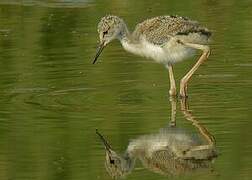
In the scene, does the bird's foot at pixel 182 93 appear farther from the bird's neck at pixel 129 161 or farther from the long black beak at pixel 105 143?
the bird's neck at pixel 129 161

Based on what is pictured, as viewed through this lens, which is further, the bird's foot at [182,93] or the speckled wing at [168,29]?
the bird's foot at [182,93]

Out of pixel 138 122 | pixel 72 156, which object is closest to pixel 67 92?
pixel 138 122

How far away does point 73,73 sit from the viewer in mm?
15047

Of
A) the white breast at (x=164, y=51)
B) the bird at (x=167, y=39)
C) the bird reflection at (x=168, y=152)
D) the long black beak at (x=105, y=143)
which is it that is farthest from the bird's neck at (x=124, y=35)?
the long black beak at (x=105, y=143)

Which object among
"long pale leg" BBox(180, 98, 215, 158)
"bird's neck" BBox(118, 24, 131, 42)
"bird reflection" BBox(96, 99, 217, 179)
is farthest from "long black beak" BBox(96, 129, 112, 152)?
"bird's neck" BBox(118, 24, 131, 42)

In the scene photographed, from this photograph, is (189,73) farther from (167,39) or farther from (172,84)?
(167,39)

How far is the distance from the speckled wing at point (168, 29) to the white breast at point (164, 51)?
0.07 metres

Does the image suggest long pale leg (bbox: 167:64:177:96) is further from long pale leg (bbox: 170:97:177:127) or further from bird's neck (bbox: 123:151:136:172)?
bird's neck (bbox: 123:151:136:172)

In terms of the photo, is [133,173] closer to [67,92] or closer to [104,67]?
[67,92]

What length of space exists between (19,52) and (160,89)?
3106mm

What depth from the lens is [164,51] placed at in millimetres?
13688

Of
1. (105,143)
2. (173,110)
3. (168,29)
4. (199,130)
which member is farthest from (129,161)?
(168,29)

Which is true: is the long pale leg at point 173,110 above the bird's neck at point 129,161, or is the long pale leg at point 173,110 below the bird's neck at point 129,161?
below

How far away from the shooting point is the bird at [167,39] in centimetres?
1355
